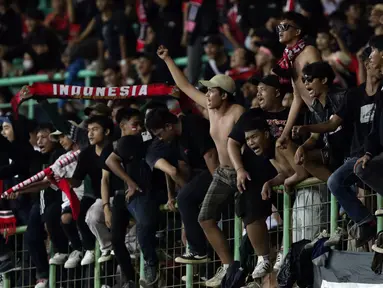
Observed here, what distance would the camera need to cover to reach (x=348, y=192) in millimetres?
11547

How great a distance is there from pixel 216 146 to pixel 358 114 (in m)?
1.70

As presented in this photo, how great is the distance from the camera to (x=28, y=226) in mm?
15141

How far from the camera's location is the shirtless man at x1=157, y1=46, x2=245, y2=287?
42.0 ft

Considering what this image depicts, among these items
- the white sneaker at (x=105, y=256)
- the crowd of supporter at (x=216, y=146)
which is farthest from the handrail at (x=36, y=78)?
the white sneaker at (x=105, y=256)

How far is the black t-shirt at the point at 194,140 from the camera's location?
13.4 m

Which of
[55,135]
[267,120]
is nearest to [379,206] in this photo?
[267,120]

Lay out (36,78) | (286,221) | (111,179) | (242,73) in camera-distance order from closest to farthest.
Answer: (286,221) → (111,179) → (242,73) → (36,78)

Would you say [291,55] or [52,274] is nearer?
[291,55]

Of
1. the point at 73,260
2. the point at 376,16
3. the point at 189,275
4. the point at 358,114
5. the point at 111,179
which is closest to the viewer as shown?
the point at 358,114

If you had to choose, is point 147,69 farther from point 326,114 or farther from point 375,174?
point 375,174

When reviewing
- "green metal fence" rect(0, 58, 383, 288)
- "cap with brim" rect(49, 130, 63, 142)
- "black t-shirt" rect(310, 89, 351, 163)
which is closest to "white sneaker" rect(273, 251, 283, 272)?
"green metal fence" rect(0, 58, 383, 288)

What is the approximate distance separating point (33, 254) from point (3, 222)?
685 millimetres

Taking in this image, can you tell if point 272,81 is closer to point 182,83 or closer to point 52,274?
point 182,83

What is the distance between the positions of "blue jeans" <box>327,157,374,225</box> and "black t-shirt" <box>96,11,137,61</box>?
9.07m
